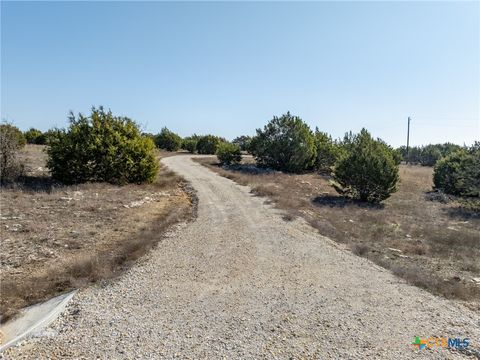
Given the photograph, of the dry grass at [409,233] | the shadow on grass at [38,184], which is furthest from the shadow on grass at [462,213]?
the shadow on grass at [38,184]

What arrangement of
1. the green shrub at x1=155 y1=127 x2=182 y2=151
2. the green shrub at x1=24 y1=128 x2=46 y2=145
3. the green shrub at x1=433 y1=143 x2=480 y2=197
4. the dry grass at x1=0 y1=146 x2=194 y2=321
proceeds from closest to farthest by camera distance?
the dry grass at x1=0 y1=146 x2=194 y2=321 < the green shrub at x1=433 y1=143 x2=480 y2=197 < the green shrub at x1=24 y1=128 x2=46 y2=145 < the green shrub at x1=155 y1=127 x2=182 y2=151

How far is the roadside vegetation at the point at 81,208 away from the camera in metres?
7.68

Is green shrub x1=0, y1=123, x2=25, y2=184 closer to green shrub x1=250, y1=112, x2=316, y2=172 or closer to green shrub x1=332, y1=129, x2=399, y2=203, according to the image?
green shrub x1=332, y1=129, x2=399, y2=203

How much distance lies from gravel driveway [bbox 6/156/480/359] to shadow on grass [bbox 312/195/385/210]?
8141 millimetres

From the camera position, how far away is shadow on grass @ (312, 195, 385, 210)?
1744 cm

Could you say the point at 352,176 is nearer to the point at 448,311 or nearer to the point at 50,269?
the point at 448,311

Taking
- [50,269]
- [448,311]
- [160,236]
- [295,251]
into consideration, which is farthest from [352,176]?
[50,269]

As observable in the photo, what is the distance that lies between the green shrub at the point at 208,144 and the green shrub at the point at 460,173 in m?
39.9

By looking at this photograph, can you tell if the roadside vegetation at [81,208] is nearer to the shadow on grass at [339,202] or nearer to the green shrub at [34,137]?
the shadow on grass at [339,202]

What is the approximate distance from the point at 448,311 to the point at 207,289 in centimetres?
438

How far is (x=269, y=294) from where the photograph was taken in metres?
6.69

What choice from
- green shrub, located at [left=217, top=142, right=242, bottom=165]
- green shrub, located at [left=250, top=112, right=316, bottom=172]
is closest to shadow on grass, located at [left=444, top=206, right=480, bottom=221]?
green shrub, located at [left=250, top=112, right=316, bottom=172]

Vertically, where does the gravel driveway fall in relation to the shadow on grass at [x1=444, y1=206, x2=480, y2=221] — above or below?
below

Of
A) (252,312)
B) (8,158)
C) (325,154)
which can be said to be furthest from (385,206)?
(8,158)
